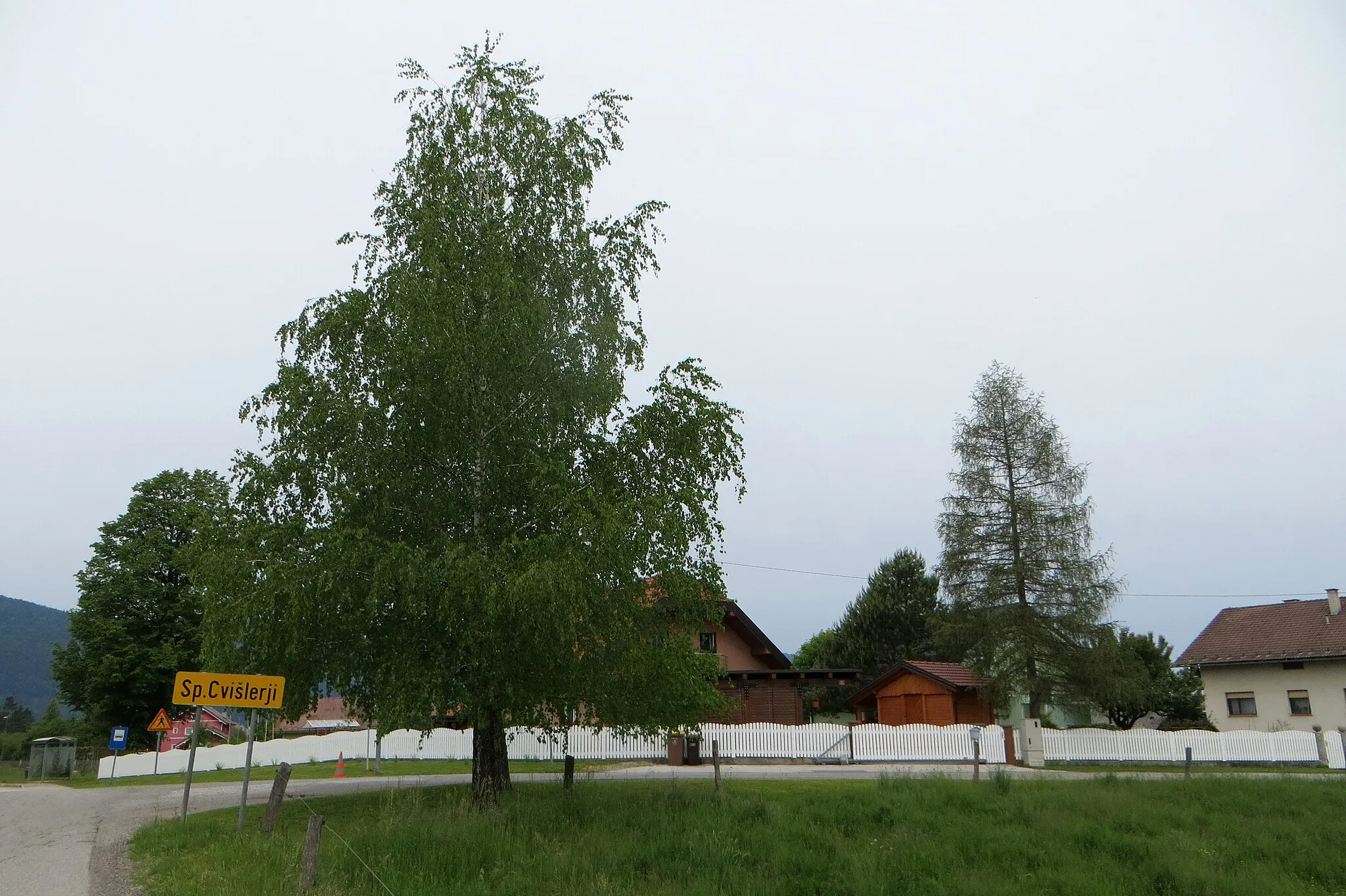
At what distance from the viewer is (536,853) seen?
39.2 ft

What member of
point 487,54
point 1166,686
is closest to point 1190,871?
point 487,54

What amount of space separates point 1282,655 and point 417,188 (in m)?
38.0

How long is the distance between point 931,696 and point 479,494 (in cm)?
2827

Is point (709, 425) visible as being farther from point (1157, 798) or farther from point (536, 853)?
point (1157, 798)

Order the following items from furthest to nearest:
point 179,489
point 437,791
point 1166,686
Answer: point 1166,686 → point 179,489 → point 437,791

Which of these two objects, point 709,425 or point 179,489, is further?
point 179,489

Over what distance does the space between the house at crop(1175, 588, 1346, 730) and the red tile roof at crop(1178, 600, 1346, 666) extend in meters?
0.03

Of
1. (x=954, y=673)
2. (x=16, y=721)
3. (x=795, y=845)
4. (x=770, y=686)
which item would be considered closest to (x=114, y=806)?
(x=795, y=845)

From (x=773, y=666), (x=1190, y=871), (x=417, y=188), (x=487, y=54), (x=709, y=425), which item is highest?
(x=487, y=54)

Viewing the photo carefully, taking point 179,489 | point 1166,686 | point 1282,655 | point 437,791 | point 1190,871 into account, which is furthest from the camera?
point 1166,686

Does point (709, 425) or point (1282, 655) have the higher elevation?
point (709, 425)

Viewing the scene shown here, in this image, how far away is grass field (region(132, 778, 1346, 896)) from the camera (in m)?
11.0

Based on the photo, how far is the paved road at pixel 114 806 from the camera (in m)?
12.2

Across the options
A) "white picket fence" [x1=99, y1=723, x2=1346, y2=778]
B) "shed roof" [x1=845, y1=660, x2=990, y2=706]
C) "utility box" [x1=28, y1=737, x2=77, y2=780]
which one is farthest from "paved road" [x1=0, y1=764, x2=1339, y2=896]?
"shed roof" [x1=845, y1=660, x2=990, y2=706]
